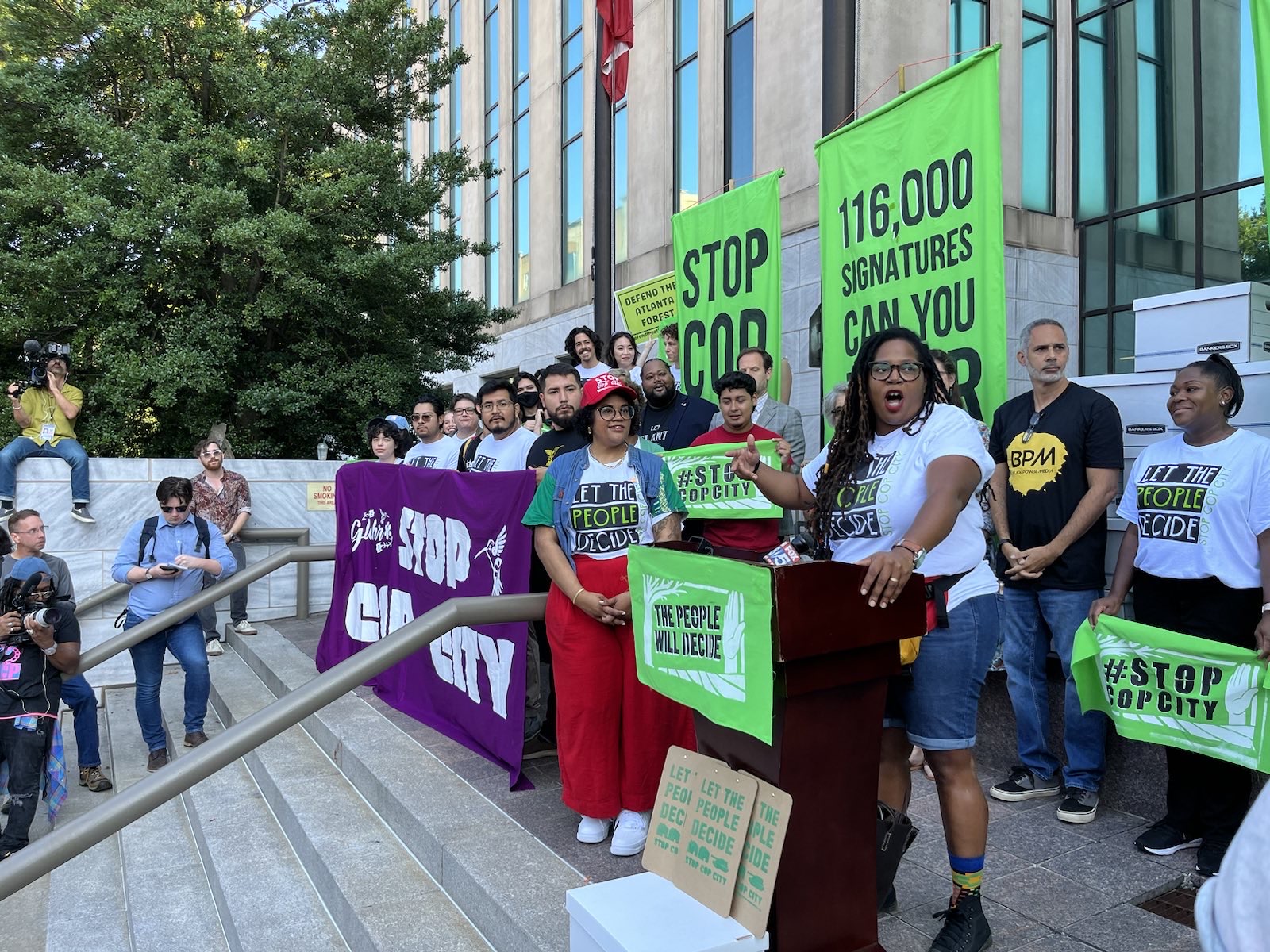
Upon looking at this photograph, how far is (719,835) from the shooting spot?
2416 millimetres

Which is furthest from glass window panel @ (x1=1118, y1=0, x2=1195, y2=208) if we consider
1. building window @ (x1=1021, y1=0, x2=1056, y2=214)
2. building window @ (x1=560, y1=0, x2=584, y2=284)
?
building window @ (x1=560, y1=0, x2=584, y2=284)

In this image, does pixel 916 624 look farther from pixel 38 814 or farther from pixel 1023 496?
pixel 38 814

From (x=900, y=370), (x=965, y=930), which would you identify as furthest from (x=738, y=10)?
(x=965, y=930)

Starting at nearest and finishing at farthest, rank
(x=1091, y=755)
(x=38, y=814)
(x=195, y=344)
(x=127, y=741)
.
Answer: (x=1091, y=755) < (x=38, y=814) < (x=127, y=741) < (x=195, y=344)

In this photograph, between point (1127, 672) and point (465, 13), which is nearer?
point (1127, 672)

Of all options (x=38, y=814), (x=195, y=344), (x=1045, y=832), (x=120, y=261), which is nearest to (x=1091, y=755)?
(x=1045, y=832)

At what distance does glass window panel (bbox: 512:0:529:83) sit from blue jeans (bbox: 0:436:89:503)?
51.8 ft

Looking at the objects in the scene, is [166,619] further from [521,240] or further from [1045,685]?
[521,240]

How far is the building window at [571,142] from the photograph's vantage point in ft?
61.5

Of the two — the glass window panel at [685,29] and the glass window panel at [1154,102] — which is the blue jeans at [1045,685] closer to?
the glass window panel at [1154,102]

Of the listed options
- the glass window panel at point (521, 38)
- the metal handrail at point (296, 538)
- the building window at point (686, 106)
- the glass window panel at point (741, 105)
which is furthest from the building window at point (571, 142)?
the metal handrail at point (296, 538)

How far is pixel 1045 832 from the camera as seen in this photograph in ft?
12.0

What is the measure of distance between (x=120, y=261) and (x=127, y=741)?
6.09 metres

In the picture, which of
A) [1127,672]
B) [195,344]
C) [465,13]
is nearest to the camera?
[1127,672]
